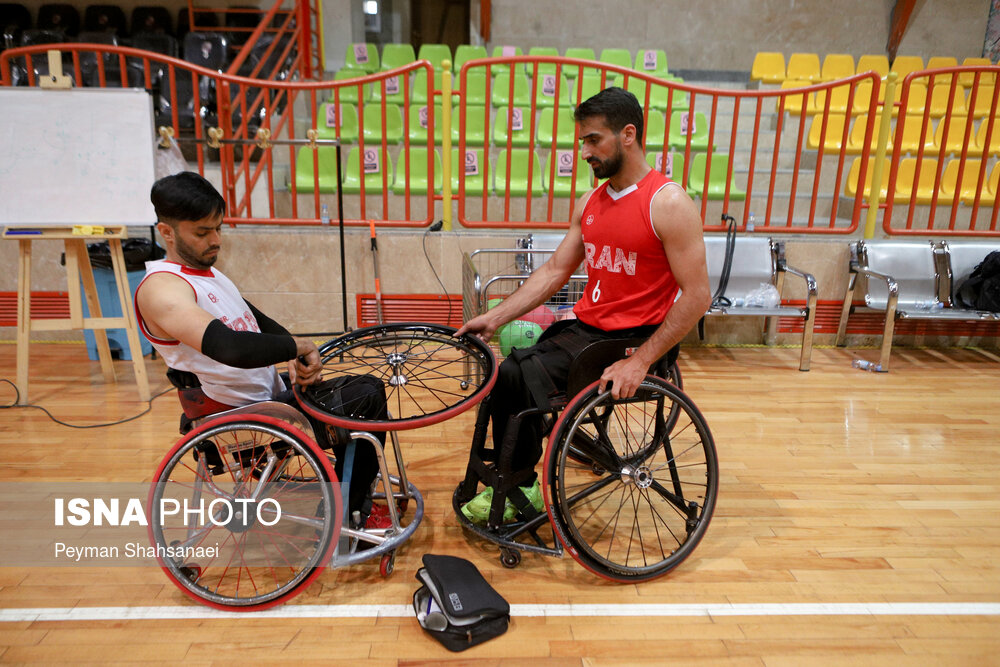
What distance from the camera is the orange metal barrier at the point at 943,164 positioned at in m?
4.11

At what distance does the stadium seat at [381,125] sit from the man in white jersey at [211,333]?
11.5 ft

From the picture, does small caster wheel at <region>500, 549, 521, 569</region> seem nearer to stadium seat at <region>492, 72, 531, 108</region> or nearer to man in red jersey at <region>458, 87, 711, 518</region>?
man in red jersey at <region>458, 87, 711, 518</region>

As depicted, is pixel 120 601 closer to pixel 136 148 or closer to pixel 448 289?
pixel 136 148

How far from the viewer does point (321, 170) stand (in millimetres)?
4793

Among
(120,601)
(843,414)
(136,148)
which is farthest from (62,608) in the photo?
(843,414)

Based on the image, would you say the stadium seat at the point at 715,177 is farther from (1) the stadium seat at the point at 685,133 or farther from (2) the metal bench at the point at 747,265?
(2) the metal bench at the point at 747,265

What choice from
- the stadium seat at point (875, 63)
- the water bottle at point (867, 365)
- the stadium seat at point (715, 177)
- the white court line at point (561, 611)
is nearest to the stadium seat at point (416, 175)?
the stadium seat at point (715, 177)

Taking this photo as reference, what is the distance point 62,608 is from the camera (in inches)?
68.7

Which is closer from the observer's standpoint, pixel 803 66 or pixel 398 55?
pixel 398 55

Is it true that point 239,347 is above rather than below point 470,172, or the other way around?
below

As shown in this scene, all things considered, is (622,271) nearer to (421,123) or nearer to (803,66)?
(421,123)

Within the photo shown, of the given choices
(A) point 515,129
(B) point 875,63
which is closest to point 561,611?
(A) point 515,129

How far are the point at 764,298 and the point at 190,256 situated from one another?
332 cm

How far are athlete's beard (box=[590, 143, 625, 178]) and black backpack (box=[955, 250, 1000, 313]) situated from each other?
3307mm
